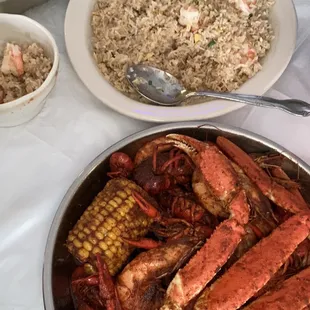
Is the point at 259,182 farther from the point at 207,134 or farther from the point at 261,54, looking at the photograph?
the point at 261,54

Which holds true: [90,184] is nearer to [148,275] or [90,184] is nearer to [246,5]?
[148,275]

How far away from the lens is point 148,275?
3.32ft

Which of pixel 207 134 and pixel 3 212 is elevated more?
pixel 207 134

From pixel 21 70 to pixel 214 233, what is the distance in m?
0.57

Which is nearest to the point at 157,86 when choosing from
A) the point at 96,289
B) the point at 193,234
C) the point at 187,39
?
the point at 187,39

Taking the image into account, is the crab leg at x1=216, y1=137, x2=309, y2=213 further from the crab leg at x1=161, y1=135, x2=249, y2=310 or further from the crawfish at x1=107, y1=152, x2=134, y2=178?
the crawfish at x1=107, y1=152, x2=134, y2=178

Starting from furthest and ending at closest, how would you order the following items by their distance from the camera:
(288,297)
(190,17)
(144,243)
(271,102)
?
(190,17)
(271,102)
(144,243)
(288,297)

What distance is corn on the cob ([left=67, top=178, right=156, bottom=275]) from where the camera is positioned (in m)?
1.03

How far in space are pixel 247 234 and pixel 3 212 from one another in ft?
1.70

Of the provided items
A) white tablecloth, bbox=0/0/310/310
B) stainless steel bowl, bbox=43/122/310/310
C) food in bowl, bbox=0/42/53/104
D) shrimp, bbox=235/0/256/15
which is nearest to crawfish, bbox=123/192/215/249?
stainless steel bowl, bbox=43/122/310/310

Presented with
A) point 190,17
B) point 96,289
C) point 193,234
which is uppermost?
point 190,17

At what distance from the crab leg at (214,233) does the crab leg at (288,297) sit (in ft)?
0.31

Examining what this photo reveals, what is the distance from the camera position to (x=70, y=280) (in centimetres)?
107

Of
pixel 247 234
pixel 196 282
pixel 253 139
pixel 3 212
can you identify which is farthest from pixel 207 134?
pixel 3 212
